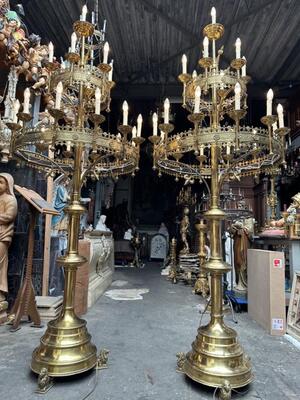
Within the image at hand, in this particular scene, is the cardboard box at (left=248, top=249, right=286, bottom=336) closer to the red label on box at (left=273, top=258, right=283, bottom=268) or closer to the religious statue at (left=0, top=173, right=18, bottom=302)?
the red label on box at (left=273, top=258, right=283, bottom=268)

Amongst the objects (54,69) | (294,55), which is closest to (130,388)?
(54,69)

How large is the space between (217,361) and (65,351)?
1.22 m

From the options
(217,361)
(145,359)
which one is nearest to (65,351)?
(145,359)

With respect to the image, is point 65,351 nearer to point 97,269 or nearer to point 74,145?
point 74,145

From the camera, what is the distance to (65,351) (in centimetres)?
208

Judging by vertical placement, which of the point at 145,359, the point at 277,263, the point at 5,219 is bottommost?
the point at 145,359

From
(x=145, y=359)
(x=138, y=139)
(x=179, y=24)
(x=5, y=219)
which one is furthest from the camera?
(x=179, y=24)

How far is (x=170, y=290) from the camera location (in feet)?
20.0

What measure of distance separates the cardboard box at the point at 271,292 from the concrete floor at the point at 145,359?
15 centimetres

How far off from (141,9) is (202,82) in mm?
4445

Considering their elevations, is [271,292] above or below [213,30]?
below

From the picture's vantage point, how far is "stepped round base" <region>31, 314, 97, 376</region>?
6.66 feet

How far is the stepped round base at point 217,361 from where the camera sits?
1.93 m

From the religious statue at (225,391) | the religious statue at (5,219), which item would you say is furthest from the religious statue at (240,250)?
the religious statue at (5,219)
